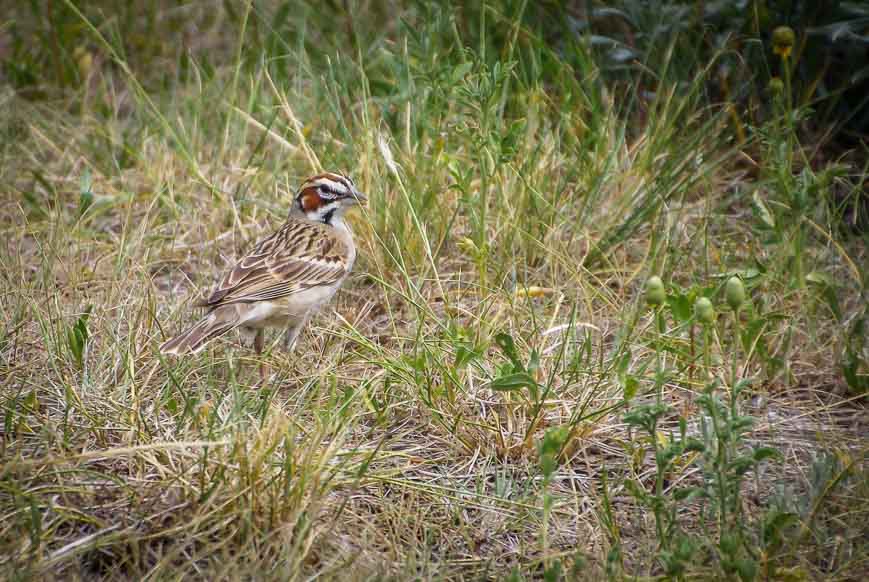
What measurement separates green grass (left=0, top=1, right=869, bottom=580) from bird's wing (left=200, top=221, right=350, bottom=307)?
7.9 inches

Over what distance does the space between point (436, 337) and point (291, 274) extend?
84 centimetres

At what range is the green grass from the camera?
148 inches

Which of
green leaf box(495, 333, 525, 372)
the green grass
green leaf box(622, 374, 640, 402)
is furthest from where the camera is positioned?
green leaf box(495, 333, 525, 372)

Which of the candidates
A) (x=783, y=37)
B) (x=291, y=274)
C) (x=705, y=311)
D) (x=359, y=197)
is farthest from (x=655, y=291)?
(x=359, y=197)

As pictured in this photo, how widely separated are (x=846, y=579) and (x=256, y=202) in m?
3.76

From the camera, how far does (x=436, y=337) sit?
5.04m

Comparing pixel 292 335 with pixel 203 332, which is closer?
pixel 203 332

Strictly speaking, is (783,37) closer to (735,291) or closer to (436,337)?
(735,291)

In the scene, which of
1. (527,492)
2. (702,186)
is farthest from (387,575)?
(702,186)

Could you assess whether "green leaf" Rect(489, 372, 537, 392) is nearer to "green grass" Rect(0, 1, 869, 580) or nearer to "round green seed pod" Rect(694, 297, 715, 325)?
"green grass" Rect(0, 1, 869, 580)

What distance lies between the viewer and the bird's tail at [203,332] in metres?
4.76

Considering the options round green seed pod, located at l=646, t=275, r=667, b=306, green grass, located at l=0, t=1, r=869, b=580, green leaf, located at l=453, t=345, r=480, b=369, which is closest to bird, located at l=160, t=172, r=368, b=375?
green grass, located at l=0, t=1, r=869, b=580

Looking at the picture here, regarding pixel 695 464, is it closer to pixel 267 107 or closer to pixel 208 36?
pixel 267 107

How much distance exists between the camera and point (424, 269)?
5648 mm
